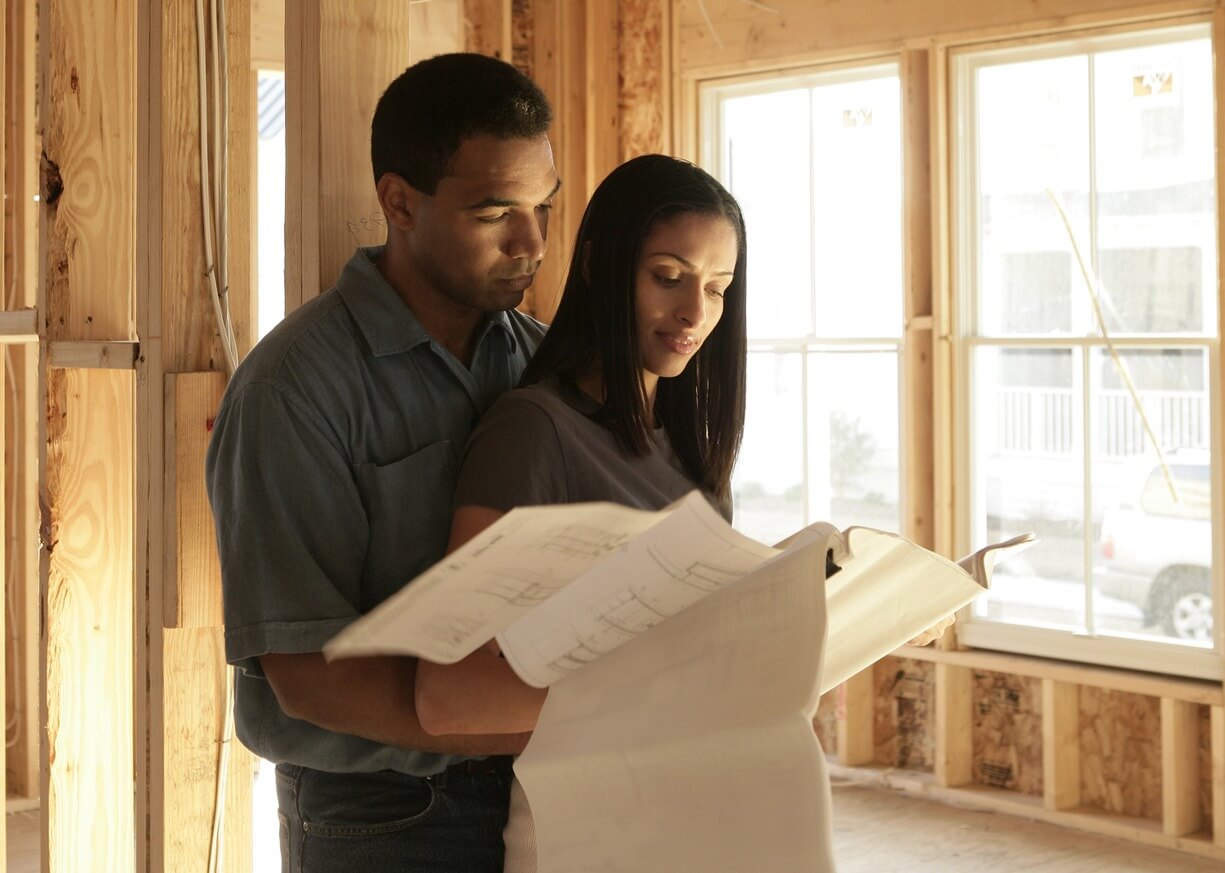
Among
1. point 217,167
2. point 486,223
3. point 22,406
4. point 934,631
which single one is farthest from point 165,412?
point 22,406

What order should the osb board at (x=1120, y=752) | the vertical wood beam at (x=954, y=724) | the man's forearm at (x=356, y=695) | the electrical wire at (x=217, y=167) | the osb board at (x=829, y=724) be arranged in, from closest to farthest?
the man's forearm at (x=356, y=695), the electrical wire at (x=217, y=167), the osb board at (x=1120, y=752), the vertical wood beam at (x=954, y=724), the osb board at (x=829, y=724)

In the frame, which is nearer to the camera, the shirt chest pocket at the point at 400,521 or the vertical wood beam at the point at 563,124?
the shirt chest pocket at the point at 400,521

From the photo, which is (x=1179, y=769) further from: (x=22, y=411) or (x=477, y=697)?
(x=22, y=411)

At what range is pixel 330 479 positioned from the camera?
131cm

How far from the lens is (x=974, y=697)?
4602mm

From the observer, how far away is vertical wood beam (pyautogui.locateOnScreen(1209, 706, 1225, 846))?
3.96 meters

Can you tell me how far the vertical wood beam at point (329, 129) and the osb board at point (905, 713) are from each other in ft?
11.4

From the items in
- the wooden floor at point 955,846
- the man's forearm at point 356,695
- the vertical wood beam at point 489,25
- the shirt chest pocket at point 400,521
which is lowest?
the wooden floor at point 955,846

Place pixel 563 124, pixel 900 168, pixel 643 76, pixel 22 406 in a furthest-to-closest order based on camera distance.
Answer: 1. pixel 563 124
2. pixel 643 76
3. pixel 900 168
4. pixel 22 406

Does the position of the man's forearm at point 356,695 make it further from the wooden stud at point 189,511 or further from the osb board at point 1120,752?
the osb board at point 1120,752

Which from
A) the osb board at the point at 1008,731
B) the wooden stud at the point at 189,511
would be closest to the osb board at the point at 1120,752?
the osb board at the point at 1008,731

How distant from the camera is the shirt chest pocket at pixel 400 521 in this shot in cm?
136

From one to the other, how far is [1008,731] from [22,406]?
3605mm

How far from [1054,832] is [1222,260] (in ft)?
6.23
